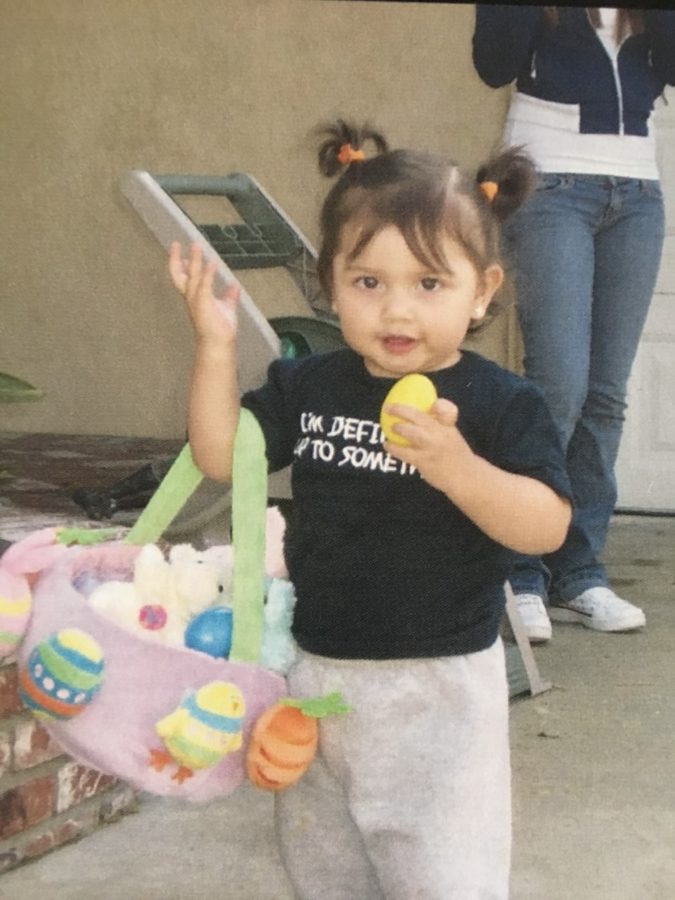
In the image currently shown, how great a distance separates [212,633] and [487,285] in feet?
0.81

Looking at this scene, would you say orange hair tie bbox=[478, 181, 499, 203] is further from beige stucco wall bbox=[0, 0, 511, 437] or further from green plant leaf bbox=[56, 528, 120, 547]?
beige stucco wall bbox=[0, 0, 511, 437]

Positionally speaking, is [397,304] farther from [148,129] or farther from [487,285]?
[148,129]

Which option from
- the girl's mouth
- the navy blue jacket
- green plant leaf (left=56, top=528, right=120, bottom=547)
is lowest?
green plant leaf (left=56, top=528, right=120, bottom=547)

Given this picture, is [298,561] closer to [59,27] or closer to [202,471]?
[202,471]

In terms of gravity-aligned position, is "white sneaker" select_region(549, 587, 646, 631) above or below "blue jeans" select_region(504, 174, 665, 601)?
below

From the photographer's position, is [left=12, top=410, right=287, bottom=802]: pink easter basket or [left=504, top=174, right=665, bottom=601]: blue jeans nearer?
[left=12, top=410, right=287, bottom=802]: pink easter basket

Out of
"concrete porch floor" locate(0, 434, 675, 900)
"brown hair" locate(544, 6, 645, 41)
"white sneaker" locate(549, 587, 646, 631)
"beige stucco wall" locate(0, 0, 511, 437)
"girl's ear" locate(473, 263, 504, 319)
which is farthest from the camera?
"beige stucco wall" locate(0, 0, 511, 437)

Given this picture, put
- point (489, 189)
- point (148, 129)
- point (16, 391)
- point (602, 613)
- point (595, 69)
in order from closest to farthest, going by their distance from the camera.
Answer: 1. point (489, 189)
2. point (16, 391)
3. point (595, 69)
4. point (602, 613)
5. point (148, 129)

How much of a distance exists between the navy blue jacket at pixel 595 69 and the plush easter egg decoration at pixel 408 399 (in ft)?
2.98

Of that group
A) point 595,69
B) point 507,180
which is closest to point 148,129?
point 595,69

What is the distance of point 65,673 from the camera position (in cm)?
63

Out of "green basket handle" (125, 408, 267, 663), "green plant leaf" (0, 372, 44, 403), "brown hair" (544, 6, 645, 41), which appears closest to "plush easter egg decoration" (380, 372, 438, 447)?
"green basket handle" (125, 408, 267, 663)

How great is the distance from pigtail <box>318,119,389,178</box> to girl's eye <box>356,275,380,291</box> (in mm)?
101

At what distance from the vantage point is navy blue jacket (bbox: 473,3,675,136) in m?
1.44
